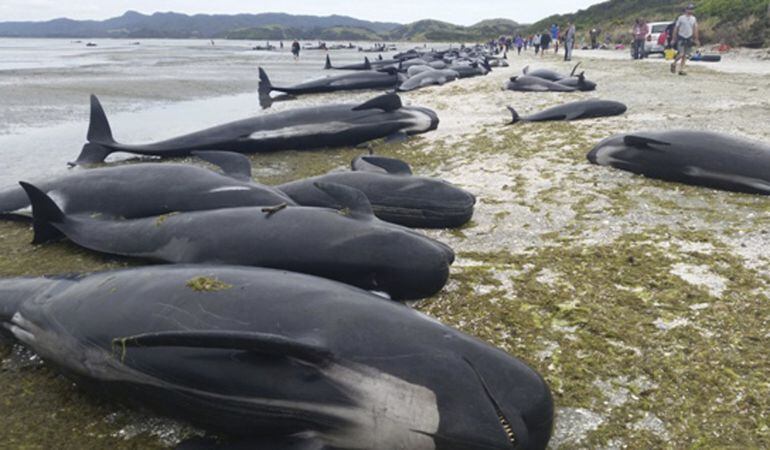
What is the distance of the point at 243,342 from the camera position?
2445 millimetres

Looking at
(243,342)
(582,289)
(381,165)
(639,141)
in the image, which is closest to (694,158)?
(639,141)

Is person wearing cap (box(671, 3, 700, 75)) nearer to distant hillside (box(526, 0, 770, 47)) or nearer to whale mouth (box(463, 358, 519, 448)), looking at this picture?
distant hillside (box(526, 0, 770, 47))

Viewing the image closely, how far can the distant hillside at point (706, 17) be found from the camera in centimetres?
3484

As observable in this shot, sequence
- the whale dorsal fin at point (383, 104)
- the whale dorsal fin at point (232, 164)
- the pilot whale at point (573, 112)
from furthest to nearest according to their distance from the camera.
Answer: the pilot whale at point (573, 112) < the whale dorsal fin at point (383, 104) < the whale dorsal fin at point (232, 164)

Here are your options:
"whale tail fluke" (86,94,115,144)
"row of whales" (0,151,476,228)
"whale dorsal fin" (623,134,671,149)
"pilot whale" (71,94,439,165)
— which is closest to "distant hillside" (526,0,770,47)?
"pilot whale" (71,94,439,165)

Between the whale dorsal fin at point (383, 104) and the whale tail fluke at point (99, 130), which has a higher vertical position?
the whale dorsal fin at point (383, 104)

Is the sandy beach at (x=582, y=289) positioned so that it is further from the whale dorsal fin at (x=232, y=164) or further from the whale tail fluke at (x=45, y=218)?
the whale dorsal fin at (x=232, y=164)

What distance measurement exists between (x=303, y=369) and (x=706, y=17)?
5193cm

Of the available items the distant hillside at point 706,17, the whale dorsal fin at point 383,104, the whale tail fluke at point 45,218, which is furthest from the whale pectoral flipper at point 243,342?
the distant hillside at point 706,17

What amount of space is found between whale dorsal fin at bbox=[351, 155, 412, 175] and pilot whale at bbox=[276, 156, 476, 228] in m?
0.50

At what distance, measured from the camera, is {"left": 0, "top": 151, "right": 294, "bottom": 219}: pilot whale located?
517 cm

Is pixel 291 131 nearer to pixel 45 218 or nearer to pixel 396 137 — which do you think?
pixel 396 137

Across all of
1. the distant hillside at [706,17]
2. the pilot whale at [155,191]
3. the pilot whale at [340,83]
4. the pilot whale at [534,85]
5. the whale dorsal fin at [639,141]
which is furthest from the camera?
the distant hillside at [706,17]

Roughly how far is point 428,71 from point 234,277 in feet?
67.2
